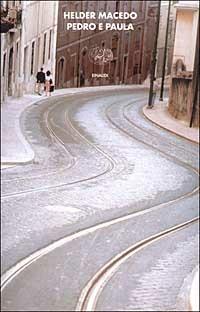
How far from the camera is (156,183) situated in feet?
32.9

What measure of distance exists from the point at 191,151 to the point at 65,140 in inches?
93.8

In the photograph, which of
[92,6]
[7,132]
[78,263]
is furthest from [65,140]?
[92,6]

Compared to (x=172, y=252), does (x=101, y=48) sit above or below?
above

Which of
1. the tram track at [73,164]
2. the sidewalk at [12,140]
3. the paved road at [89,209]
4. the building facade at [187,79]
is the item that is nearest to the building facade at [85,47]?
the paved road at [89,209]

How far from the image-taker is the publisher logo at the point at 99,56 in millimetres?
3969

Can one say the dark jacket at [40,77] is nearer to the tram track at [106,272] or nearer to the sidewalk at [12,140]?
the tram track at [106,272]

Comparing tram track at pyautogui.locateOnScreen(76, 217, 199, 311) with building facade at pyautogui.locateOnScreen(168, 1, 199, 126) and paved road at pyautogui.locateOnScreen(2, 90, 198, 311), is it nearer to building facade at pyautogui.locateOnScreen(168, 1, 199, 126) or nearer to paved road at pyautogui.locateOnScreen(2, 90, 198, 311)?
paved road at pyautogui.locateOnScreen(2, 90, 198, 311)

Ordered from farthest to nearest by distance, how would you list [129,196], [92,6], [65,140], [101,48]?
[65,140] → [129,196] → [92,6] → [101,48]

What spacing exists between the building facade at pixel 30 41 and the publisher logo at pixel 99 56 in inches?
9.8

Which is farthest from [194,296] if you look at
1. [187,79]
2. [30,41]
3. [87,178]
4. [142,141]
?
[187,79]

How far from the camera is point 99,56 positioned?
3973mm

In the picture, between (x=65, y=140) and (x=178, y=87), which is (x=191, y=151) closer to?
(x=65, y=140)

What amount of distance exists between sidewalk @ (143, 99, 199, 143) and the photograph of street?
1.54m

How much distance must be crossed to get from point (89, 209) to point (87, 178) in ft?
4.67
